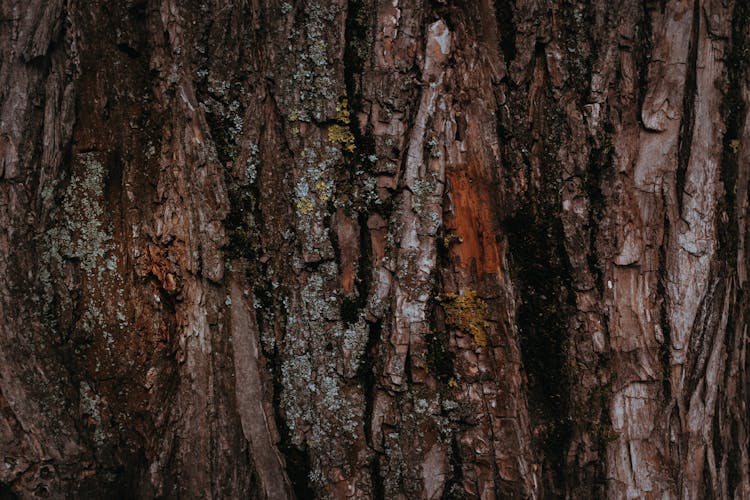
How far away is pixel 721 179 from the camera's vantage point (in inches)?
64.8

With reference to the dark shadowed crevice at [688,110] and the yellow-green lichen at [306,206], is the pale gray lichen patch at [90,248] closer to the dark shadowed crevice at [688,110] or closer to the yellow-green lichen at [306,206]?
the yellow-green lichen at [306,206]

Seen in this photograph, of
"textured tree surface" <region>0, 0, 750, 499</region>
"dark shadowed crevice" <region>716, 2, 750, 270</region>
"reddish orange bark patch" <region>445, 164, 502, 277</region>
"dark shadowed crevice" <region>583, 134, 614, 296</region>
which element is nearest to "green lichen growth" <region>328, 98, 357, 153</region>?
"textured tree surface" <region>0, 0, 750, 499</region>

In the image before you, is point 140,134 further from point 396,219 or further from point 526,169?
point 526,169

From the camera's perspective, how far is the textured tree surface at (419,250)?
1.61m

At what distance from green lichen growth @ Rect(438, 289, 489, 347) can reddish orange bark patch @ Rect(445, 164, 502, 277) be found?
3.4 inches

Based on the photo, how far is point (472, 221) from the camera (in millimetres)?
1627

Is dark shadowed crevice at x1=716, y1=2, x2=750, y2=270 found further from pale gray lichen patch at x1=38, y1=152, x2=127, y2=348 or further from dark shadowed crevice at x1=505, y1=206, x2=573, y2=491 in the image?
pale gray lichen patch at x1=38, y1=152, x2=127, y2=348

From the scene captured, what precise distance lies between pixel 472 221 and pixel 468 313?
28 centimetres

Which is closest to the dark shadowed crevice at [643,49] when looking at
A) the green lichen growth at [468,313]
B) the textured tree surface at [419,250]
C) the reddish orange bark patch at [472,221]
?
the textured tree surface at [419,250]

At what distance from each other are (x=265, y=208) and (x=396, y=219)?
40 cm

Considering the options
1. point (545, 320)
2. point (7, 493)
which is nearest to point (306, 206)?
point (545, 320)

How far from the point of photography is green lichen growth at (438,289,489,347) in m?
1.62

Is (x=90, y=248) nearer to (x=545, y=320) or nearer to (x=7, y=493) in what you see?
(x=7, y=493)

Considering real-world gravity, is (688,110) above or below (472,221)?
above
